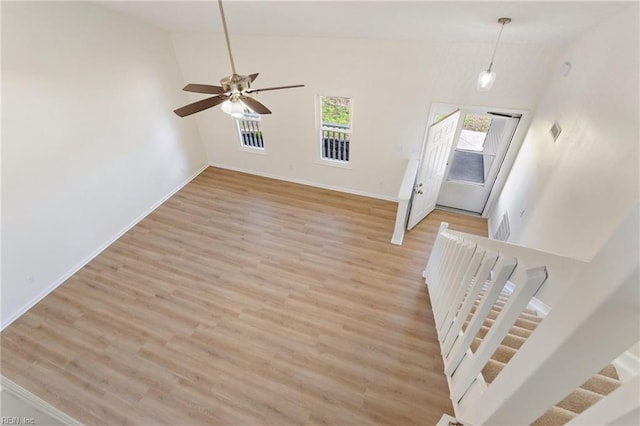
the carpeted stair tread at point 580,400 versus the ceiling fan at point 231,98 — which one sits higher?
the ceiling fan at point 231,98

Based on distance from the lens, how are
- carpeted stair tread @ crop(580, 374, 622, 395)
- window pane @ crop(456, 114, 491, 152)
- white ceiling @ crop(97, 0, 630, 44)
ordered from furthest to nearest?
window pane @ crop(456, 114, 491, 152), white ceiling @ crop(97, 0, 630, 44), carpeted stair tread @ crop(580, 374, 622, 395)

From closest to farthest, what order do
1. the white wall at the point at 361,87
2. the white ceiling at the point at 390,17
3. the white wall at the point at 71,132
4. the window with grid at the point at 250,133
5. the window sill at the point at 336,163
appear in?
the white ceiling at the point at 390,17, the white wall at the point at 71,132, the white wall at the point at 361,87, the window sill at the point at 336,163, the window with grid at the point at 250,133

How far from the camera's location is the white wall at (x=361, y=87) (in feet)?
12.4

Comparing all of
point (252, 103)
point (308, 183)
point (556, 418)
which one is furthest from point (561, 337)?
point (308, 183)

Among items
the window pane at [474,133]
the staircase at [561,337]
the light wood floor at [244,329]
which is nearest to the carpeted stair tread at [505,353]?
the staircase at [561,337]

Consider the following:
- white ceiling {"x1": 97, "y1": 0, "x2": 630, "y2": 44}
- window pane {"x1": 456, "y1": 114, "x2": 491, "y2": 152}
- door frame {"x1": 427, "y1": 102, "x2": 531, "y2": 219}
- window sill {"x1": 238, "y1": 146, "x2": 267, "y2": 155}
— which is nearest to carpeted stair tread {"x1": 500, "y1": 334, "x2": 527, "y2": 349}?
white ceiling {"x1": 97, "y1": 0, "x2": 630, "y2": 44}

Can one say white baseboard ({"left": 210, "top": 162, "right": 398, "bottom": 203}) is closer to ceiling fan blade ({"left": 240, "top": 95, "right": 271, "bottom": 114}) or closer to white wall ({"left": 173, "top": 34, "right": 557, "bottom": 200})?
white wall ({"left": 173, "top": 34, "right": 557, "bottom": 200})

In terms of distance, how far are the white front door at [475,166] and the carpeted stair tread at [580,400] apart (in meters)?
3.86

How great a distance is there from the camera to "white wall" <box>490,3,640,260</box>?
1.82 m

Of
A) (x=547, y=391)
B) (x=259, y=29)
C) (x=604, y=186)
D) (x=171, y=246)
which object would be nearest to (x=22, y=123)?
(x=171, y=246)

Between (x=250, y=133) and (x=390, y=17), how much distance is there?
12.4ft

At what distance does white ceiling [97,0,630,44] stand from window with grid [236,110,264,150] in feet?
5.63

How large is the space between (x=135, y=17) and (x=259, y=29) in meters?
1.97

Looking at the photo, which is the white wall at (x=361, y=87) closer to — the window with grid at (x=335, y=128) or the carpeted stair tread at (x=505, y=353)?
the window with grid at (x=335, y=128)
